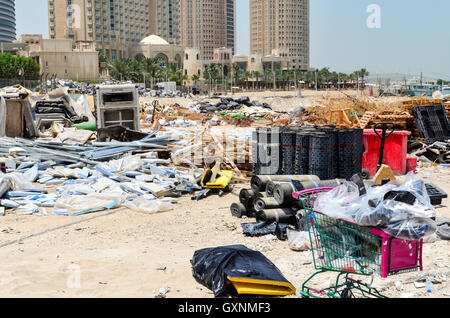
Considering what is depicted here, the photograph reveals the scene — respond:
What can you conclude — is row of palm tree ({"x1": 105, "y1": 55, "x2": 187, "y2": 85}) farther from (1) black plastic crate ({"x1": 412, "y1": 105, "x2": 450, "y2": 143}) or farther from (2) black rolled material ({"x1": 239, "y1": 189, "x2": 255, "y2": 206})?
(2) black rolled material ({"x1": 239, "y1": 189, "x2": 255, "y2": 206})

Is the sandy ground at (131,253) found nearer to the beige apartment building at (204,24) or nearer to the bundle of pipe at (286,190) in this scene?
the bundle of pipe at (286,190)

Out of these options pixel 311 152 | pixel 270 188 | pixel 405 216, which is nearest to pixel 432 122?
pixel 311 152

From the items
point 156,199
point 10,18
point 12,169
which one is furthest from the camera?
point 10,18

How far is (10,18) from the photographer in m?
173

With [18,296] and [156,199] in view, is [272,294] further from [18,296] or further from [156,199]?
[156,199]

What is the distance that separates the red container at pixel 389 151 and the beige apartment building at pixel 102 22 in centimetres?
9772

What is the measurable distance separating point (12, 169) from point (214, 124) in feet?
44.3

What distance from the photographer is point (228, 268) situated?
470 centimetres

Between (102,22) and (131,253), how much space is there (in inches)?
4284

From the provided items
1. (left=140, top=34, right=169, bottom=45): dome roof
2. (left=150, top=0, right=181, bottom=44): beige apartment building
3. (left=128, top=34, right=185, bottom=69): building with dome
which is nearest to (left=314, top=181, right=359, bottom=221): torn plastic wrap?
(left=128, top=34, right=185, bottom=69): building with dome

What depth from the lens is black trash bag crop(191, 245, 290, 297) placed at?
15.0 feet

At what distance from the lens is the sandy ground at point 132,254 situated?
482 cm

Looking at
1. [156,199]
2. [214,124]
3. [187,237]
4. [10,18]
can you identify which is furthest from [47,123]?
[10,18]

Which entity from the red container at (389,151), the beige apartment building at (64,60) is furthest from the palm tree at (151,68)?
the red container at (389,151)
